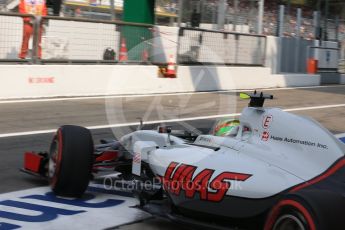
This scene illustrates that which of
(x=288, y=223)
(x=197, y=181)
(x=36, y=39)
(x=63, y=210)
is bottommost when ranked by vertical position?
(x=63, y=210)

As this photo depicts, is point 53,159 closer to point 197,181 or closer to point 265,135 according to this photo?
point 197,181

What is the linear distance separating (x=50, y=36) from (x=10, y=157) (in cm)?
709

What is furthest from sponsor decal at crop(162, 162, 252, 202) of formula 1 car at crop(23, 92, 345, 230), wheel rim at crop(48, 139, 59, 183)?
wheel rim at crop(48, 139, 59, 183)

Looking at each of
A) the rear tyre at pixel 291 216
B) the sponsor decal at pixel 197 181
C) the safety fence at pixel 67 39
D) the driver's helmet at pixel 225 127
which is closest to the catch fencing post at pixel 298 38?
the safety fence at pixel 67 39

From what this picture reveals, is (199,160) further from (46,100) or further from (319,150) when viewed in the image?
(46,100)

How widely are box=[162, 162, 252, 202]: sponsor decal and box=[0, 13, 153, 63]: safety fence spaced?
7.39 metres

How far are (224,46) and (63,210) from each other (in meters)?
14.2

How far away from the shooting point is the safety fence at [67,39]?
13.0 meters

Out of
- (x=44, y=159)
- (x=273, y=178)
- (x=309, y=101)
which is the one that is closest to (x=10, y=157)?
(x=44, y=159)

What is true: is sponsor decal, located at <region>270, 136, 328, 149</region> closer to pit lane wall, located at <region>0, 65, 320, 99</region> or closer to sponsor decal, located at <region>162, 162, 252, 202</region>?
sponsor decal, located at <region>162, 162, 252, 202</region>

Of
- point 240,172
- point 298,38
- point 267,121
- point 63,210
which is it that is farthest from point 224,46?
point 240,172

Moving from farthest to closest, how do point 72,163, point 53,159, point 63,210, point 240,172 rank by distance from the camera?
1. point 53,159
2. point 72,163
3. point 63,210
4. point 240,172

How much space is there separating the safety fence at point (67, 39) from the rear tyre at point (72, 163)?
672 cm

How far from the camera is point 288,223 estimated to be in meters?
3.85
